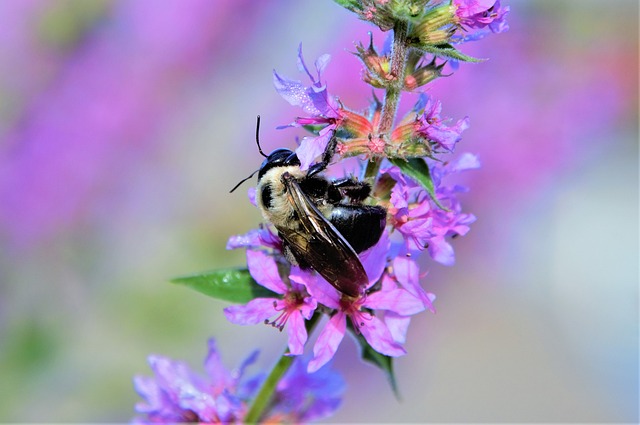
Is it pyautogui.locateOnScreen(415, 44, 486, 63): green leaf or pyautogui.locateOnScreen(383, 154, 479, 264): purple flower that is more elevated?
pyautogui.locateOnScreen(415, 44, 486, 63): green leaf

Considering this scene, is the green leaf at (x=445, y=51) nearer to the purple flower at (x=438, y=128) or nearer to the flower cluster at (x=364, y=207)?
the flower cluster at (x=364, y=207)

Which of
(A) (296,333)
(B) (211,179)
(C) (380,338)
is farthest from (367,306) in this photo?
(B) (211,179)

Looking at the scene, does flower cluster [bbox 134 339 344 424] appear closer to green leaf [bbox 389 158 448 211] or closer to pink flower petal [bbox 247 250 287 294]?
pink flower petal [bbox 247 250 287 294]

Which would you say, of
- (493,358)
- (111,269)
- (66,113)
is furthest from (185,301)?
(493,358)

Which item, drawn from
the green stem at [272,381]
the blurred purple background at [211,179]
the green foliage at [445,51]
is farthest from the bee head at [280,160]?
the blurred purple background at [211,179]

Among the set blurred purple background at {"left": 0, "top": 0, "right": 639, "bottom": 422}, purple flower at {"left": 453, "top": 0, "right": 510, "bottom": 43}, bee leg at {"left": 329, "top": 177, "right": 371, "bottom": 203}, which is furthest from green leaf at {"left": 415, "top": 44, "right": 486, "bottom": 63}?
blurred purple background at {"left": 0, "top": 0, "right": 639, "bottom": 422}
